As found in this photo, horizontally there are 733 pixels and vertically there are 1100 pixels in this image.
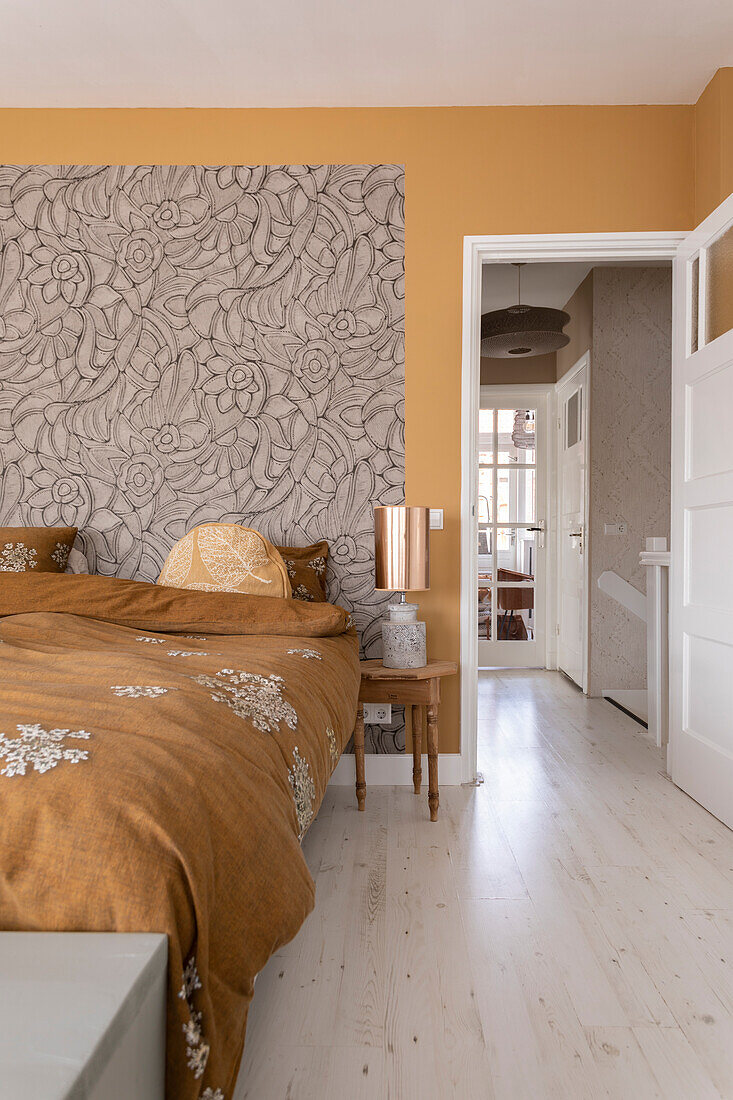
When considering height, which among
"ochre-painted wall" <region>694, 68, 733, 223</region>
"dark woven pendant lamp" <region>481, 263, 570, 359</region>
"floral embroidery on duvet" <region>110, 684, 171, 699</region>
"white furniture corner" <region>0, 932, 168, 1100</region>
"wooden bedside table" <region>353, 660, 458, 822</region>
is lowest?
"wooden bedside table" <region>353, 660, 458, 822</region>

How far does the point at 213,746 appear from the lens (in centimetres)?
114

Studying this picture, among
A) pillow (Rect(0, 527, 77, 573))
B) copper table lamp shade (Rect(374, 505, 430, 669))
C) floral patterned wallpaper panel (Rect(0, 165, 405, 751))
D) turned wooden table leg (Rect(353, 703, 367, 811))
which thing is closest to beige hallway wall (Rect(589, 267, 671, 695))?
floral patterned wallpaper panel (Rect(0, 165, 405, 751))

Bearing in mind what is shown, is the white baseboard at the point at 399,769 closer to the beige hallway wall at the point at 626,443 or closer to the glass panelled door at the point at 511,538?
the beige hallway wall at the point at 626,443

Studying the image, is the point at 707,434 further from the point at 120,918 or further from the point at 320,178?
the point at 120,918

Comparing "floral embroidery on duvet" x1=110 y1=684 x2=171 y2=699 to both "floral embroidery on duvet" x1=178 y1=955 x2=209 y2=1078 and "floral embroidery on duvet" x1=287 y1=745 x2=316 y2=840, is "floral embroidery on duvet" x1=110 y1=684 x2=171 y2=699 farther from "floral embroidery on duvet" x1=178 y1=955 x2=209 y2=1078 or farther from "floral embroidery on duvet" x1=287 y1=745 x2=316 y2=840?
"floral embroidery on duvet" x1=178 y1=955 x2=209 y2=1078

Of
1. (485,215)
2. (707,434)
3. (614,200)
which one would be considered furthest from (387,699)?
(614,200)

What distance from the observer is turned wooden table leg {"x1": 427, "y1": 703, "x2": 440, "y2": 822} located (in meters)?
2.72

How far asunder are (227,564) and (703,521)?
1.77 m

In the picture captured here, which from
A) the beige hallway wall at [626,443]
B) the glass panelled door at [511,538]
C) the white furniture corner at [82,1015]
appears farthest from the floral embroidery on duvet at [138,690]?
the glass panelled door at [511,538]

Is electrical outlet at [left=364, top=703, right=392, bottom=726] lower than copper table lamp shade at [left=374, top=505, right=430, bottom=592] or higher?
lower

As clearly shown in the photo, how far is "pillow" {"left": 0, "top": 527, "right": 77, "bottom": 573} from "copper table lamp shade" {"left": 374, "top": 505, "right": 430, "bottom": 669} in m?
1.29

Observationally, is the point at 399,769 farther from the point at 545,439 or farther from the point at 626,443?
the point at 545,439

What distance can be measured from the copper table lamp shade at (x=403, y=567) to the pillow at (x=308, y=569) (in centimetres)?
27

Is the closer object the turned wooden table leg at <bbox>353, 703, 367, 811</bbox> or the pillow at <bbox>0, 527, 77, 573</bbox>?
the turned wooden table leg at <bbox>353, 703, 367, 811</bbox>
